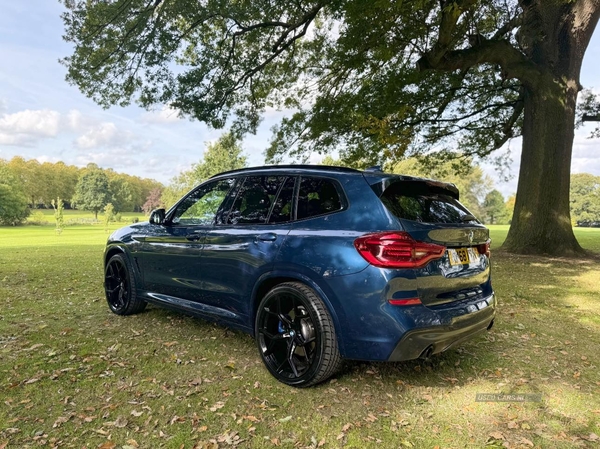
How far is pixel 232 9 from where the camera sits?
10531 mm

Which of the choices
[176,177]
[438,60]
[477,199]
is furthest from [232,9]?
[477,199]

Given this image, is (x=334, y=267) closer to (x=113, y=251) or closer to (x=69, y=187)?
(x=113, y=251)

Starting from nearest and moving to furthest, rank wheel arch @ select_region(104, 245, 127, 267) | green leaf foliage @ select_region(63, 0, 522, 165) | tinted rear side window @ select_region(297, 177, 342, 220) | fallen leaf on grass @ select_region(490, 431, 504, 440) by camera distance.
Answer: fallen leaf on grass @ select_region(490, 431, 504, 440) → tinted rear side window @ select_region(297, 177, 342, 220) → wheel arch @ select_region(104, 245, 127, 267) → green leaf foliage @ select_region(63, 0, 522, 165)

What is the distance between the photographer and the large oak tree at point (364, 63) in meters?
9.81

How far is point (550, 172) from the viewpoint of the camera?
10734 millimetres

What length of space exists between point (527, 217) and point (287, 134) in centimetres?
818

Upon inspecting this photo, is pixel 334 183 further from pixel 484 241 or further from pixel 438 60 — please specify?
pixel 438 60

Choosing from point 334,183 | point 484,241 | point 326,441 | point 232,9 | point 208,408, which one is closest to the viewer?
point 326,441

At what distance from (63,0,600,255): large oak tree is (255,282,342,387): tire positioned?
22.3 ft

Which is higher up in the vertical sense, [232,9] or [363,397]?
[232,9]

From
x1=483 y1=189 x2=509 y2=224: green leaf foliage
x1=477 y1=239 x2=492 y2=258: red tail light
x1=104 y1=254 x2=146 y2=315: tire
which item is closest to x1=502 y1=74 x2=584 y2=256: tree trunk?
x1=477 y1=239 x2=492 y2=258: red tail light

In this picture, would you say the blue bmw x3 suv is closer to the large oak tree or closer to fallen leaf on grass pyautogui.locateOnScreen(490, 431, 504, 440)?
fallen leaf on grass pyautogui.locateOnScreen(490, 431, 504, 440)

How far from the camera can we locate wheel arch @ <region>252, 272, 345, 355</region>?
9.40 ft

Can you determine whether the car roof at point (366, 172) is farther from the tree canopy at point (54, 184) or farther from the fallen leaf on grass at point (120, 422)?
the tree canopy at point (54, 184)
